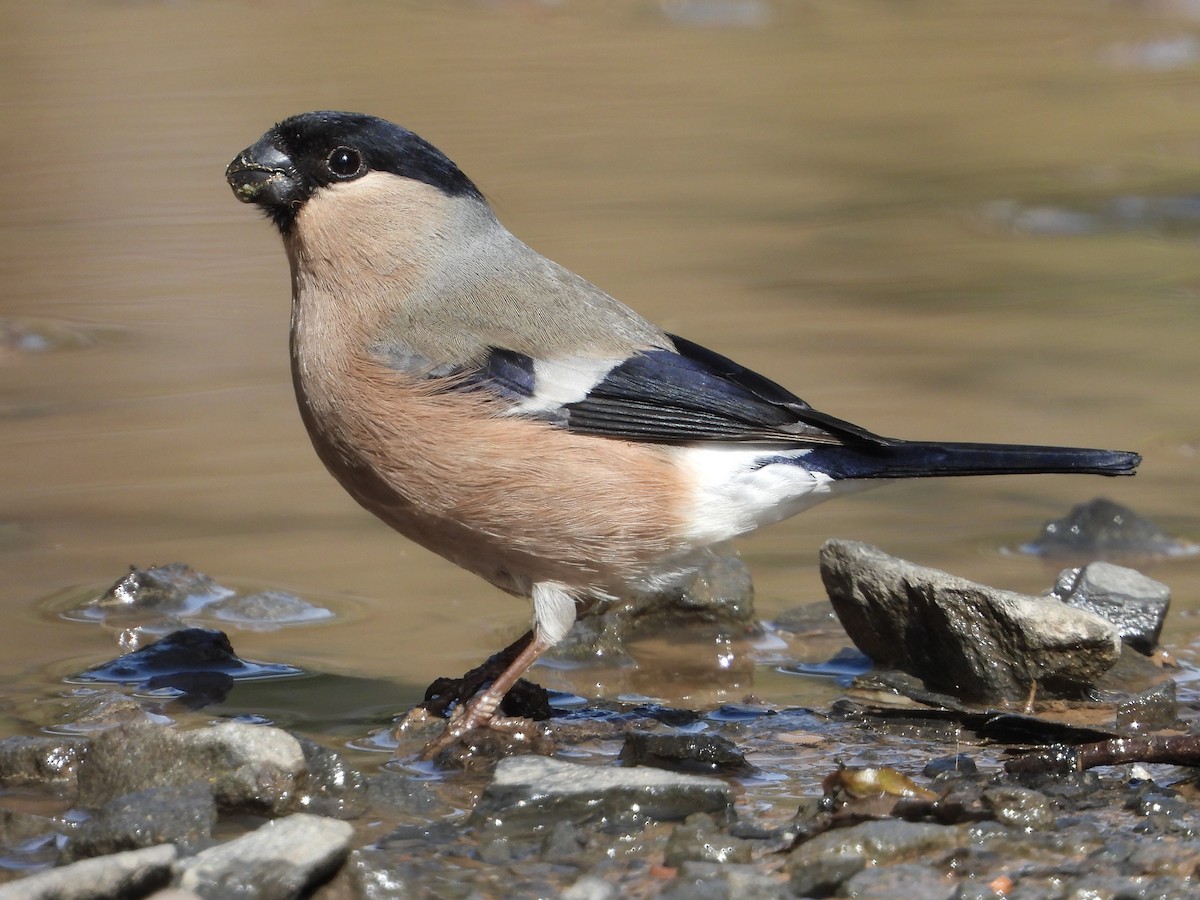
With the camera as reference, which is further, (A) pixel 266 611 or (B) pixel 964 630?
(A) pixel 266 611

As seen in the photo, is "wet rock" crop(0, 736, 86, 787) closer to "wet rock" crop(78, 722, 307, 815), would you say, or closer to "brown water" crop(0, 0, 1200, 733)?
"wet rock" crop(78, 722, 307, 815)

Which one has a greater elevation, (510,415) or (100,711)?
(510,415)

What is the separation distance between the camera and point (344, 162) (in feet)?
18.1

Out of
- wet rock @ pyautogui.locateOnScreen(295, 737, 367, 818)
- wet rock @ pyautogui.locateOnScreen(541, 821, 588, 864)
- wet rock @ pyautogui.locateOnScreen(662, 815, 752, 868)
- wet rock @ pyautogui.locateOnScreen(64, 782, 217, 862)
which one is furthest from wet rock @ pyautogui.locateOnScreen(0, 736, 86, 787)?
wet rock @ pyautogui.locateOnScreen(662, 815, 752, 868)

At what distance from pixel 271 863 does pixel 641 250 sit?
26.4 feet

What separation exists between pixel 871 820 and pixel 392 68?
14.0 meters

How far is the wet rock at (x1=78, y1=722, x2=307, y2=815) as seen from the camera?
4043mm

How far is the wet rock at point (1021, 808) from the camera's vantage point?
3719mm

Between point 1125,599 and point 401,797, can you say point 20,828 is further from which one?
point 1125,599

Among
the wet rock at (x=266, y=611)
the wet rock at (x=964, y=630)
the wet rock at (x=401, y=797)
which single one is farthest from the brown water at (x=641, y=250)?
the wet rock at (x=401, y=797)

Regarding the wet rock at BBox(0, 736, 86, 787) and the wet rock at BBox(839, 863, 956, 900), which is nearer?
the wet rock at BBox(839, 863, 956, 900)

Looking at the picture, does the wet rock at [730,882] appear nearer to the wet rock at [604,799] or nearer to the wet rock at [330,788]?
the wet rock at [604,799]

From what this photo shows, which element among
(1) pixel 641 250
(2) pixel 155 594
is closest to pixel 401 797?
(2) pixel 155 594

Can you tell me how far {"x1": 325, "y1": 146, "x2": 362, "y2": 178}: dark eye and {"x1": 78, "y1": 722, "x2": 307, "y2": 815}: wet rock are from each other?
208 centimetres
